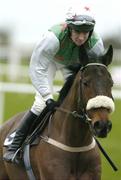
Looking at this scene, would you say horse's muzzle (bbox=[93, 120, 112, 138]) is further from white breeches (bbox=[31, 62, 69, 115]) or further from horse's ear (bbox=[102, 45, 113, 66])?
white breeches (bbox=[31, 62, 69, 115])

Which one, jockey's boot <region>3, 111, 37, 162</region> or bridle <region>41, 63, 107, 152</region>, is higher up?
bridle <region>41, 63, 107, 152</region>

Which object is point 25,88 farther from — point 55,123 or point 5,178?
point 55,123

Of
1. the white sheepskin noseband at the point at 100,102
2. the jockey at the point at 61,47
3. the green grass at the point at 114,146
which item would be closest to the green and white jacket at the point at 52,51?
the jockey at the point at 61,47

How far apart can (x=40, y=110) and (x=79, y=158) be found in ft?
2.33

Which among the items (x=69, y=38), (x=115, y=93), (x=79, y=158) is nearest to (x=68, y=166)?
(x=79, y=158)

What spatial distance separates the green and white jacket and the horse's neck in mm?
237

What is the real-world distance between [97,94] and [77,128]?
0.51 m

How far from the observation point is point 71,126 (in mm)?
5695

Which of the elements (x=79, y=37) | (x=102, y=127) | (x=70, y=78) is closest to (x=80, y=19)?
(x=79, y=37)

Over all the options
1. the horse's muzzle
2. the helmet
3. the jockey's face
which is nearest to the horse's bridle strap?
the horse's muzzle

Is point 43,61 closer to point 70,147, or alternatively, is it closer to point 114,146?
point 70,147

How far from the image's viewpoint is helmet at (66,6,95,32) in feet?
18.5

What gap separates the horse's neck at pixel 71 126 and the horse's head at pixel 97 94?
171 millimetres

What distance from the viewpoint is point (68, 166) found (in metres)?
5.62
